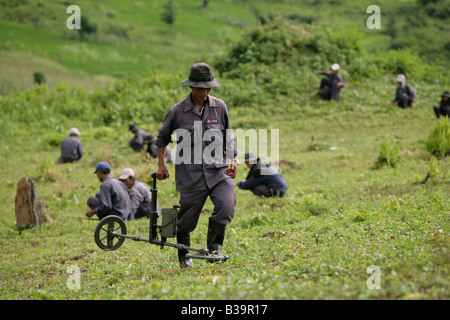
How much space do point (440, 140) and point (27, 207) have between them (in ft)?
33.5

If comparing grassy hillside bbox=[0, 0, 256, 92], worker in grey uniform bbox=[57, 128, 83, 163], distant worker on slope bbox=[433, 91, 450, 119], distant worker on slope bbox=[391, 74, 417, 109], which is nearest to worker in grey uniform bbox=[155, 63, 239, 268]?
worker in grey uniform bbox=[57, 128, 83, 163]

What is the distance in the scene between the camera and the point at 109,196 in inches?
424

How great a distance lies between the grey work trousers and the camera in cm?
682

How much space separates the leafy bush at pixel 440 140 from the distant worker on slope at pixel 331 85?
29.0ft

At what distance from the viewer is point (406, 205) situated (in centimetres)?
927

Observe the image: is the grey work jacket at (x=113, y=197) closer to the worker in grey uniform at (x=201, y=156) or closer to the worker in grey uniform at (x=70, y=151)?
the worker in grey uniform at (x=201, y=156)

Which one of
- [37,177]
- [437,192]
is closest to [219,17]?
[37,177]

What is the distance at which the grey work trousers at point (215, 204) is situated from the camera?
6816 mm

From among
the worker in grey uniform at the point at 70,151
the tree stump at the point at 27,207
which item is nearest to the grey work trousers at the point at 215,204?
the tree stump at the point at 27,207

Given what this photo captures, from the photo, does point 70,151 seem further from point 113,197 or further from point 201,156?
point 201,156

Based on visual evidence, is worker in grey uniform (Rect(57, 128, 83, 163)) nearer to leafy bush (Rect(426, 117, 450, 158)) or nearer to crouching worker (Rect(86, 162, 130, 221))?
crouching worker (Rect(86, 162, 130, 221))

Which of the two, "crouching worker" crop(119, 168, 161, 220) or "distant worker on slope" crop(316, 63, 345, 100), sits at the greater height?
"distant worker on slope" crop(316, 63, 345, 100)
